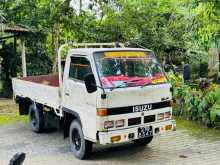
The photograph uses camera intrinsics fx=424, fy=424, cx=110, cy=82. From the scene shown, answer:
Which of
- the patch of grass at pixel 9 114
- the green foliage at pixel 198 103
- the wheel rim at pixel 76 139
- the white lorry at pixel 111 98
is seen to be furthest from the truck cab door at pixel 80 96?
the patch of grass at pixel 9 114

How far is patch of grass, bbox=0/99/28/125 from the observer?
12.3 m

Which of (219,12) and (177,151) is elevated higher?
(219,12)

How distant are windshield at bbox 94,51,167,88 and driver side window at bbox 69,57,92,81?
264 millimetres

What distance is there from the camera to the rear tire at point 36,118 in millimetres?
10242

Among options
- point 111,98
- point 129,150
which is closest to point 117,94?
point 111,98

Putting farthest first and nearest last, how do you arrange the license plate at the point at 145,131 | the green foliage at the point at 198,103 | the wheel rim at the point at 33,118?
the wheel rim at the point at 33,118, the green foliage at the point at 198,103, the license plate at the point at 145,131

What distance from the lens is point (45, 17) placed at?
17.0 m

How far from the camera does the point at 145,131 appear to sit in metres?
7.66

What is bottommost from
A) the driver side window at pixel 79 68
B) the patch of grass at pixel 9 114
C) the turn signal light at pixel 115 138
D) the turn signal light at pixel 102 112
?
the patch of grass at pixel 9 114

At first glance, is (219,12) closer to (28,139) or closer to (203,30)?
(203,30)

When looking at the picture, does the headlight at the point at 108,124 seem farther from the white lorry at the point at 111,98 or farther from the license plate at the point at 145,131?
the license plate at the point at 145,131

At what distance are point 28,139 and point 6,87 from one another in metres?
8.94

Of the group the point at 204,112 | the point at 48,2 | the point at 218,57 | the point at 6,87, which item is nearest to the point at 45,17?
the point at 48,2

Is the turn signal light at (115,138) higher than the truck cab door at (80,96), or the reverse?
the truck cab door at (80,96)
